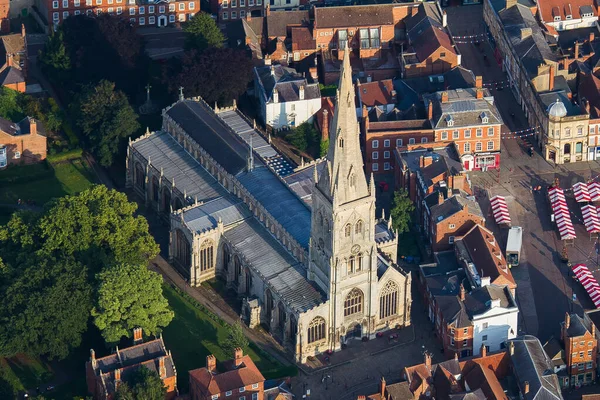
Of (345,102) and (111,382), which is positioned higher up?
(345,102)

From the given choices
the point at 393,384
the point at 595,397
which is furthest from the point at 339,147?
the point at 595,397

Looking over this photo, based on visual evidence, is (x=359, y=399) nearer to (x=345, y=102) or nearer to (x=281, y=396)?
(x=281, y=396)

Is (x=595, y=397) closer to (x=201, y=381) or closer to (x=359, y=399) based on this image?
(x=359, y=399)

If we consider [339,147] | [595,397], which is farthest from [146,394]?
[595,397]

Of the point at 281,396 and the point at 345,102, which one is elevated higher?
the point at 345,102

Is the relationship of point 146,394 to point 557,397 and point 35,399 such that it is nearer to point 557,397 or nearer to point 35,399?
point 35,399

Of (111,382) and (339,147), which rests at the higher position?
(339,147)

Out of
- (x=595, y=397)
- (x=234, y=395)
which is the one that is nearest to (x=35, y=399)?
(x=234, y=395)
